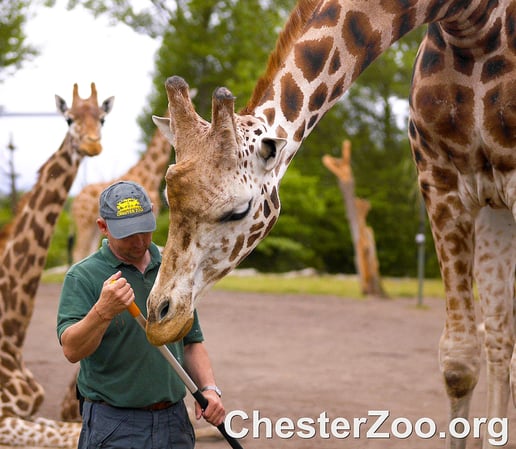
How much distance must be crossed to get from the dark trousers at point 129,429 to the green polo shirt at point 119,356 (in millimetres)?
47

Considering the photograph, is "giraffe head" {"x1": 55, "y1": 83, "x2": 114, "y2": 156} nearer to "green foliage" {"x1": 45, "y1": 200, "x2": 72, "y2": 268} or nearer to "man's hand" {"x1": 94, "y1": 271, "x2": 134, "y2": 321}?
"man's hand" {"x1": 94, "y1": 271, "x2": 134, "y2": 321}

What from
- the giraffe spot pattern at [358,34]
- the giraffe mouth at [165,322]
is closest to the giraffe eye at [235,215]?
the giraffe mouth at [165,322]

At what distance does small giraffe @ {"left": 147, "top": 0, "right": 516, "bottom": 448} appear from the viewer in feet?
8.48

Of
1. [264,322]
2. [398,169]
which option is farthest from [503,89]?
[398,169]

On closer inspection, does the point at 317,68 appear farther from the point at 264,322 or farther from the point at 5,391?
the point at 264,322

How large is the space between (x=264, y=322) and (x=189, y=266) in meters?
8.79

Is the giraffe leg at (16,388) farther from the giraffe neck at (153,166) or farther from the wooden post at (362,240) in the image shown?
the wooden post at (362,240)

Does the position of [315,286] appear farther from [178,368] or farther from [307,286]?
[178,368]

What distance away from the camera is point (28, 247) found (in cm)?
518

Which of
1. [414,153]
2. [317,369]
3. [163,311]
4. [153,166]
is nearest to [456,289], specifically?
[414,153]

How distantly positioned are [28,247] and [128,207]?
8.14ft

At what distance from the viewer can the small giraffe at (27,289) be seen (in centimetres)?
477

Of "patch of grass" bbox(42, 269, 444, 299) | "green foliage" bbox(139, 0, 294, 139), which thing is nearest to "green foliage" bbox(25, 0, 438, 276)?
"green foliage" bbox(139, 0, 294, 139)

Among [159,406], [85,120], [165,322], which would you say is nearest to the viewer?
[165,322]
